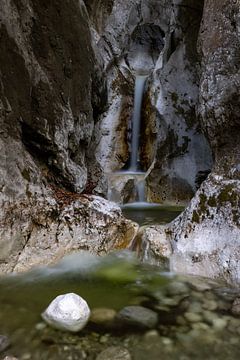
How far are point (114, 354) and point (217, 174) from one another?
3499mm

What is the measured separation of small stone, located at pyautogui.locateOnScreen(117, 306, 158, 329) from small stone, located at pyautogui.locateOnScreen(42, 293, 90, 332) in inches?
15.6

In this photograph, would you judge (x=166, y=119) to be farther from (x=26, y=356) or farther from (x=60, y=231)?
(x=26, y=356)

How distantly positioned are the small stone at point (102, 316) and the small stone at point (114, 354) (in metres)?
0.44

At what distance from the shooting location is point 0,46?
201 inches

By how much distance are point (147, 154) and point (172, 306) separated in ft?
34.1

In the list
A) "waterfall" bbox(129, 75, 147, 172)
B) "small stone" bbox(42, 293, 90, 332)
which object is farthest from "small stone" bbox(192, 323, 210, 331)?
"waterfall" bbox(129, 75, 147, 172)

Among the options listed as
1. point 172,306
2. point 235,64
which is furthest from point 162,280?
point 235,64

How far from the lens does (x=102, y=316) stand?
337 centimetres

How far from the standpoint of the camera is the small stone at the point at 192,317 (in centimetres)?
331

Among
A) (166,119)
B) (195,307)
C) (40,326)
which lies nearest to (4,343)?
(40,326)

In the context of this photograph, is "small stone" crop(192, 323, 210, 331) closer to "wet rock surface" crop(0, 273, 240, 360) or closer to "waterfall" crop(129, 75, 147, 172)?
"wet rock surface" crop(0, 273, 240, 360)

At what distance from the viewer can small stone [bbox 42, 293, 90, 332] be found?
3.12 meters

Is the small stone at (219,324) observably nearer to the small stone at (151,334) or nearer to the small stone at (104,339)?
the small stone at (151,334)

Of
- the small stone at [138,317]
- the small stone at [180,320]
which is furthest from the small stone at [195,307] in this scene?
the small stone at [138,317]
